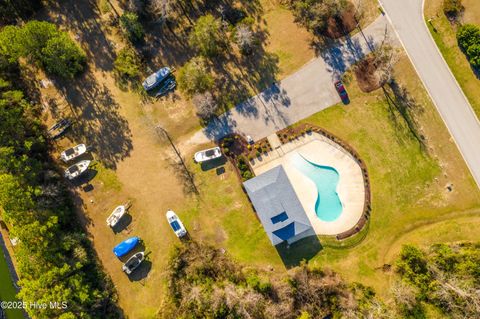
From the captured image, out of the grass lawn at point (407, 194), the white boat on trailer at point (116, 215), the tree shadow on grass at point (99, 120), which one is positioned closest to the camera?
the grass lawn at point (407, 194)

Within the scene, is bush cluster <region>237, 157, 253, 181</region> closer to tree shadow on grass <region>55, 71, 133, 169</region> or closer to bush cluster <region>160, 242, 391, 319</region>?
bush cluster <region>160, 242, 391, 319</region>

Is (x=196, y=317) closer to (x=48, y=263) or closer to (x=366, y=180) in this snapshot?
(x=48, y=263)

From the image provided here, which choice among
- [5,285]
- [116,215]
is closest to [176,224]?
[116,215]

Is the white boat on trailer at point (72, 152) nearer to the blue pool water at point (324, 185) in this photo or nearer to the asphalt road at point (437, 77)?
the blue pool water at point (324, 185)

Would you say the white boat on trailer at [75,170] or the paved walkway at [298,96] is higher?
the white boat on trailer at [75,170]

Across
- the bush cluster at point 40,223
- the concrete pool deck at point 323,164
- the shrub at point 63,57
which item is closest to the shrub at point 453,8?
the concrete pool deck at point 323,164

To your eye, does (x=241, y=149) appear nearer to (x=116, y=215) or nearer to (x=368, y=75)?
(x=116, y=215)

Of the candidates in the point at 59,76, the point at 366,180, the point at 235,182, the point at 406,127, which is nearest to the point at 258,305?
the point at 235,182
